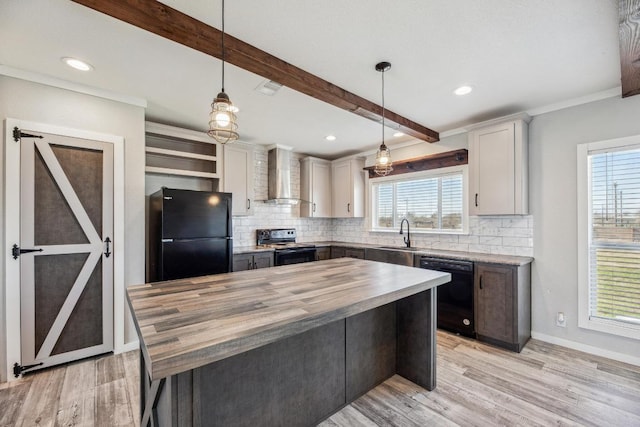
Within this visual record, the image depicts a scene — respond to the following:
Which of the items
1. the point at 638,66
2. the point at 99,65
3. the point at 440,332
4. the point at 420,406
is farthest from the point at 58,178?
the point at 638,66

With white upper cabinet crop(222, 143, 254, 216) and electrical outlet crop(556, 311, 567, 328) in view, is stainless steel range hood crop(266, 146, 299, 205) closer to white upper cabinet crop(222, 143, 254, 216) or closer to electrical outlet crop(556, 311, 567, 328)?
white upper cabinet crop(222, 143, 254, 216)

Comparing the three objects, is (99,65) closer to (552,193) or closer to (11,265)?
(11,265)

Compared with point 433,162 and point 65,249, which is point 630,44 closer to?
point 433,162

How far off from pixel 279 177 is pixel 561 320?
3.95 metres

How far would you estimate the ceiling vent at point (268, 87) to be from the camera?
8.33 feet

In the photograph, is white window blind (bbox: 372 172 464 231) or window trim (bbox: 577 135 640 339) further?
white window blind (bbox: 372 172 464 231)

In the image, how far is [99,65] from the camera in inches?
89.0

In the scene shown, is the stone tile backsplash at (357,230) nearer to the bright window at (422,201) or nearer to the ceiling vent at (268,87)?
the bright window at (422,201)

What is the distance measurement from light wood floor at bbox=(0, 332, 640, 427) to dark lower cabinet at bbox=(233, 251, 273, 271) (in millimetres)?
1473

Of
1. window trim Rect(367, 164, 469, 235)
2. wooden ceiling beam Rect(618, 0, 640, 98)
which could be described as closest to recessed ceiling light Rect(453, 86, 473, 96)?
wooden ceiling beam Rect(618, 0, 640, 98)

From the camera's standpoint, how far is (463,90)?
8.84 ft

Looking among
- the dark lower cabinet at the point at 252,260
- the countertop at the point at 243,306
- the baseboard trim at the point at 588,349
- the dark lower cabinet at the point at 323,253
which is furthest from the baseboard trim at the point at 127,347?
the baseboard trim at the point at 588,349

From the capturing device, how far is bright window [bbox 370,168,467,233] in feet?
12.8

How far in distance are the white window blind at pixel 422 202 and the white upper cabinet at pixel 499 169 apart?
460mm
